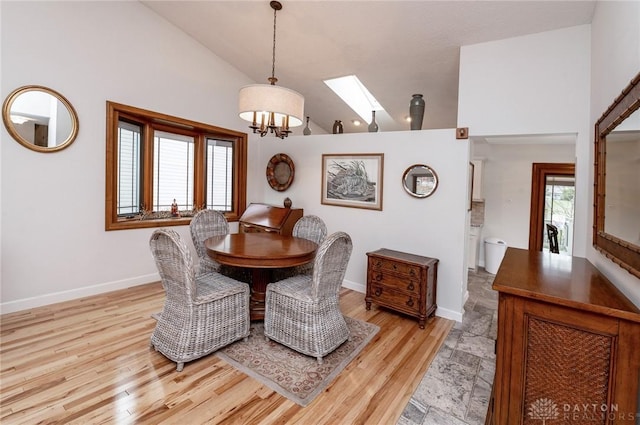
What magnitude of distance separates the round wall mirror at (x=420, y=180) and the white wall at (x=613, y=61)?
1295 millimetres

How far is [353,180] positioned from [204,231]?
1953mm

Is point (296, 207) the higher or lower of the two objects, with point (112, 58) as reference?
lower

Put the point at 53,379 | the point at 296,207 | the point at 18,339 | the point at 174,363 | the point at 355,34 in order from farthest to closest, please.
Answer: the point at 296,207
the point at 355,34
the point at 18,339
the point at 174,363
the point at 53,379

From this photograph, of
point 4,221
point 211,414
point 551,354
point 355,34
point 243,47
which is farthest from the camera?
point 243,47

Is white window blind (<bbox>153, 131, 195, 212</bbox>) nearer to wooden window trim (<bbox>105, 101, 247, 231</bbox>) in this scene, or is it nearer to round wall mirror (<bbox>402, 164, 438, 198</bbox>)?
wooden window trim (<bbox>105, 101, 247, 231</bbox>)

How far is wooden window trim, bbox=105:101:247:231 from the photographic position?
346 cm

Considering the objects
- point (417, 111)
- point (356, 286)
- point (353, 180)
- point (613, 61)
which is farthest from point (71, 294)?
point (613, 61)

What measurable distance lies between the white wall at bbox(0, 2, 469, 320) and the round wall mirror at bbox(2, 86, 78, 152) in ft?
0.26

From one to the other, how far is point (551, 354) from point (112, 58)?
15.2 ft

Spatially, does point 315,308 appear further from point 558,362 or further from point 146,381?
point 558,362

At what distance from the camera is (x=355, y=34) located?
3.24 meters

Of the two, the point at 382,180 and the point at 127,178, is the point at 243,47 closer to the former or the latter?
the point at 127,178

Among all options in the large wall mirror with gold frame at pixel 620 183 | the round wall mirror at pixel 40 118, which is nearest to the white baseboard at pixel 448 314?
the large wall mirror with gold frame at pixel 620 183

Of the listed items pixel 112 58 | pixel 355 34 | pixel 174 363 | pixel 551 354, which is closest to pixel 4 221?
pixel 112 58
